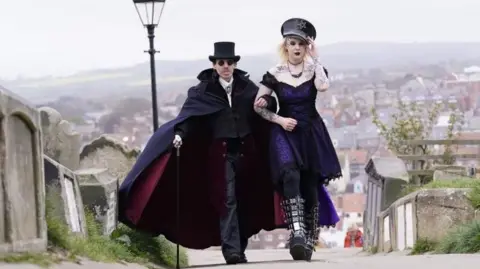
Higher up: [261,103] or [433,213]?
[261,103]

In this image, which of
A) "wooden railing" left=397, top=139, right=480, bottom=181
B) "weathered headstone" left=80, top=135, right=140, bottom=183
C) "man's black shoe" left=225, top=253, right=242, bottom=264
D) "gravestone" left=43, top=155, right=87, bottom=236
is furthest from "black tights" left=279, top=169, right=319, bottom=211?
"wooden railing" left=397, top=139, right=480, bottom=181

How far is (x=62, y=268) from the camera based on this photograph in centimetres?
827

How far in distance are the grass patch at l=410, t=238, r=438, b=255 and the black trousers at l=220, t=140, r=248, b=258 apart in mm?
2475

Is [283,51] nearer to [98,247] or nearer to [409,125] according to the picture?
[98,247]

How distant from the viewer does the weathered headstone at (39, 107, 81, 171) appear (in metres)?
15.9

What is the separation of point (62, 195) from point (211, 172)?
1.72 m

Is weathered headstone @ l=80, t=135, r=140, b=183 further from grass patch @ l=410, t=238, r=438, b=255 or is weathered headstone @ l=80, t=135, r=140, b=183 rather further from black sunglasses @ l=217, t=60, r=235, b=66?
black sunglasses @ l=217, t=60, r=235, b=66

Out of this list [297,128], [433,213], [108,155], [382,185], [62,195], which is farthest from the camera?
[382,185]

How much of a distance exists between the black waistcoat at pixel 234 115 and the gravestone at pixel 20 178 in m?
2.78

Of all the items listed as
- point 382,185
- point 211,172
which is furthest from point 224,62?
point 382,185

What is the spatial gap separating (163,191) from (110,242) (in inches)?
37.9

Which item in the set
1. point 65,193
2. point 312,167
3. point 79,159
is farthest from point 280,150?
point 79,159

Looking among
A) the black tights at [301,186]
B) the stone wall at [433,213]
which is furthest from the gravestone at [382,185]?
the black tights at [301,186]

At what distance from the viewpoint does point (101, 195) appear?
442 inches
